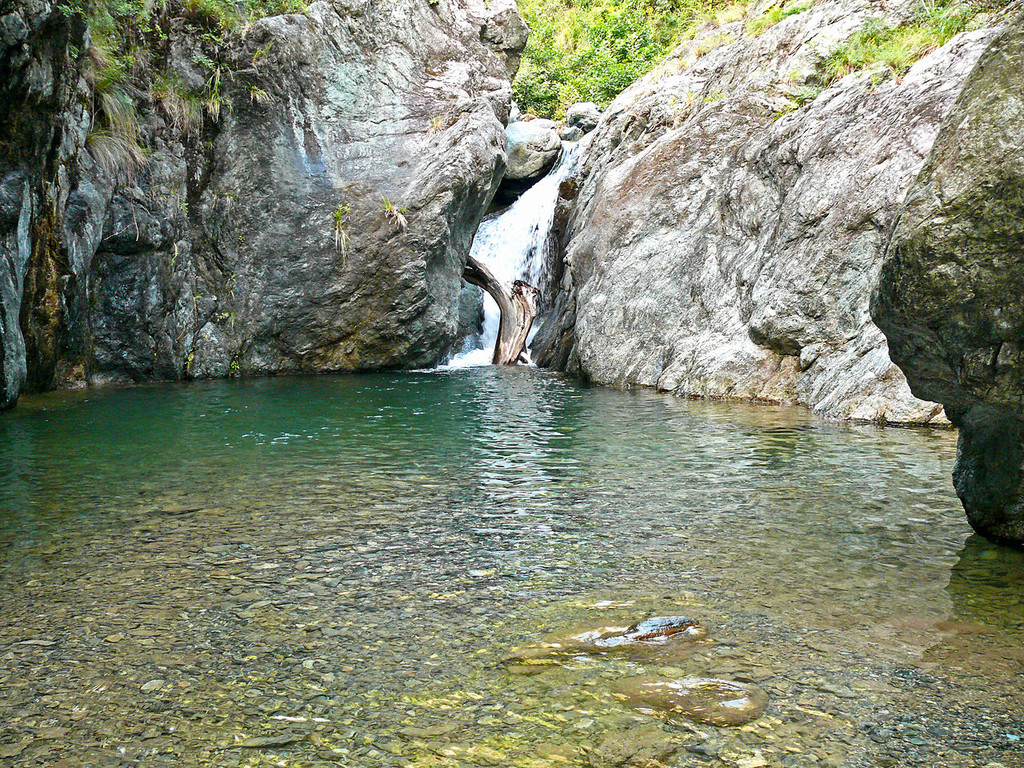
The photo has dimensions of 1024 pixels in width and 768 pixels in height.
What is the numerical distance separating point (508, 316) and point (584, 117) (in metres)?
8.38

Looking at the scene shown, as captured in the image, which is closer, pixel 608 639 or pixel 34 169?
pixel 608 639

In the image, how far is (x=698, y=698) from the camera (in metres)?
2.66

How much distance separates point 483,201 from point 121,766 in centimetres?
1664

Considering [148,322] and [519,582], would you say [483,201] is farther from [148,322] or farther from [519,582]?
[519,582]

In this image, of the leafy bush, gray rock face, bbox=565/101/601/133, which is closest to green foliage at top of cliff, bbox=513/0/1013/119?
the leafy bush

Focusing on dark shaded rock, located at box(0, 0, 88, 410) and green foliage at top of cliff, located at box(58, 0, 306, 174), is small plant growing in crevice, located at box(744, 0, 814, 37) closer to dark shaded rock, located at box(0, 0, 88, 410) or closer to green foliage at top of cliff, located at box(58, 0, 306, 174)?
green foliage at top of cliff, located at box(58, 0, 306, 174)

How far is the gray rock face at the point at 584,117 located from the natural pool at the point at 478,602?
18699mm

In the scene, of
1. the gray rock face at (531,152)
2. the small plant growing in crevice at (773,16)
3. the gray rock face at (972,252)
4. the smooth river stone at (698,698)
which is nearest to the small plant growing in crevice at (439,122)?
the gray rock face at (531,152)

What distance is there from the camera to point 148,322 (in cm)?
1408

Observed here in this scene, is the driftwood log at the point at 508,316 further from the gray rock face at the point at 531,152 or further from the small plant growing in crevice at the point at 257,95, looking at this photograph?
the small plant growing in crevice at the point at 257,95

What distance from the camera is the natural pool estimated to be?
246 centimetres

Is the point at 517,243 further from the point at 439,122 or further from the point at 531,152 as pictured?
the point at 439,122

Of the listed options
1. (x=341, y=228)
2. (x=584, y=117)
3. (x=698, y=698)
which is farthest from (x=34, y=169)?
(x=584, y=117)

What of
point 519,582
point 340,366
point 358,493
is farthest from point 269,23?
point 519,582
